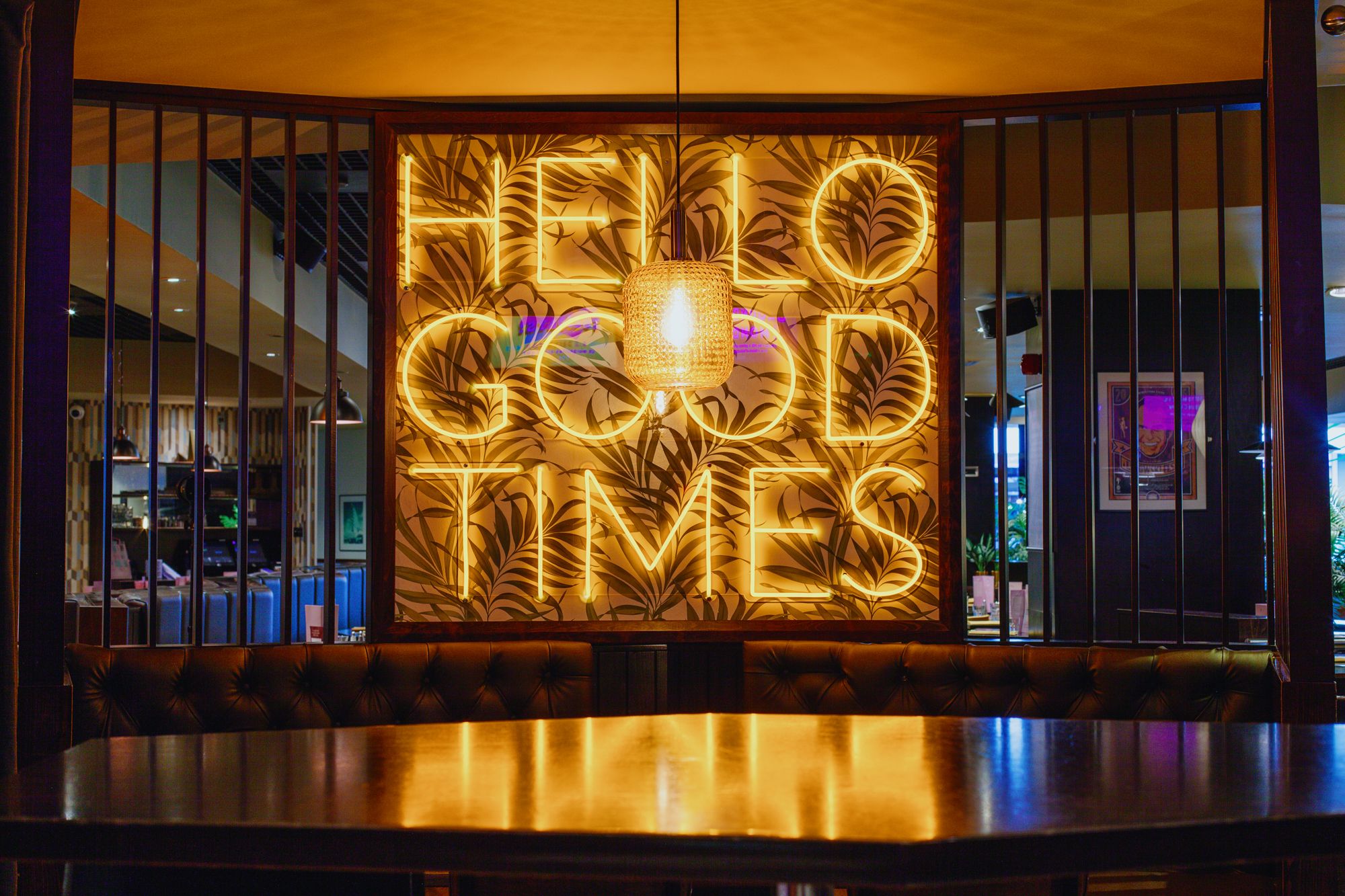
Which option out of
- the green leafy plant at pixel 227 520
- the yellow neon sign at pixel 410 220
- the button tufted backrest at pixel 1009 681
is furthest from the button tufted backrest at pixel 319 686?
the green leafy plant at pixel 227 520

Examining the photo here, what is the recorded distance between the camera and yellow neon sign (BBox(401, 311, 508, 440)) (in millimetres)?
3625

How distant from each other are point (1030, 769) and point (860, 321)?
2116 mm

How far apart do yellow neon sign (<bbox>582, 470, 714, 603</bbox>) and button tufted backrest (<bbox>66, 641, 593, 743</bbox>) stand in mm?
427

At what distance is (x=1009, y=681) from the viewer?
3129 millimetres

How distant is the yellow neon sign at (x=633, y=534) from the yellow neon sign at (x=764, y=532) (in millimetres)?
134

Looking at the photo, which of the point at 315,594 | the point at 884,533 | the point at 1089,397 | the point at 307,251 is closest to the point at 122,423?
the point at 315,594

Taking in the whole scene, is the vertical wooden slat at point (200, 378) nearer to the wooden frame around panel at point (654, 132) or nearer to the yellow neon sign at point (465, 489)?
the wooden frame around panel at point (654, 132)

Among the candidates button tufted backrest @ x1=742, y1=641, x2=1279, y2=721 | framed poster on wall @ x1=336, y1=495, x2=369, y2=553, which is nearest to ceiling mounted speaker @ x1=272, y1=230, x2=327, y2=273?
button tufted backrest @ x1=742, y1=641, x2=1279, y2=721

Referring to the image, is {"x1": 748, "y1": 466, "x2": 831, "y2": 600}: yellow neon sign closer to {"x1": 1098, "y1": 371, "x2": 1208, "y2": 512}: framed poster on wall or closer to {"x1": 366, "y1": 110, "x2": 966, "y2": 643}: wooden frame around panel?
{"x1": 366, "y1": 110, "x2": 966, "y2": 643}: wooden frame around panel

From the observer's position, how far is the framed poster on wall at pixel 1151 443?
7406mm

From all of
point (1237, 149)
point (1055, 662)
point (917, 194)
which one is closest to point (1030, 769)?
point (1055, 662)

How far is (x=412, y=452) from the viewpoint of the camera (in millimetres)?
3635

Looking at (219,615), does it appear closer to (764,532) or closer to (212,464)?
(212,464)

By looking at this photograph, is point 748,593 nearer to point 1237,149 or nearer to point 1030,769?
point 1030,769
